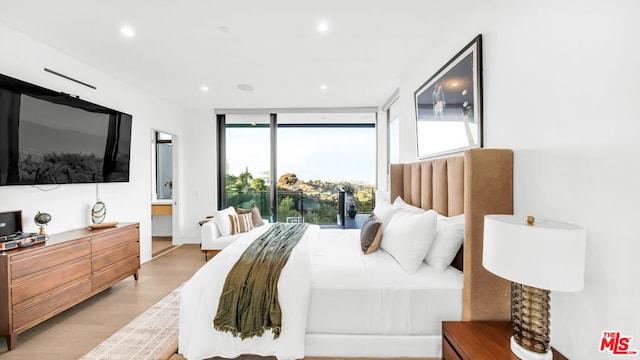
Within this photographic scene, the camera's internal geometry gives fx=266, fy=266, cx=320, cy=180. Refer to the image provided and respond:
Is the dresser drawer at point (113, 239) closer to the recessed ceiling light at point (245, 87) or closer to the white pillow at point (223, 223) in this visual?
the white pillow at point (223, 223)

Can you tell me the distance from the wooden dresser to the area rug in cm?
63

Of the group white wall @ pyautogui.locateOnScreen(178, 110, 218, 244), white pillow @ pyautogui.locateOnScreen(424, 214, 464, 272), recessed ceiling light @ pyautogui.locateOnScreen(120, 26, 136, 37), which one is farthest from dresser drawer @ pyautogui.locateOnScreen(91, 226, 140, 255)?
white pillow @ pyautogui.locateOnScreen(424, 214, 464, 272)

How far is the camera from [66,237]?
2.63m

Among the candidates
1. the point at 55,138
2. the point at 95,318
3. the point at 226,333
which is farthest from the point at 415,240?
the point at 55,138

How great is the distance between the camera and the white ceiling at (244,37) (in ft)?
6.75

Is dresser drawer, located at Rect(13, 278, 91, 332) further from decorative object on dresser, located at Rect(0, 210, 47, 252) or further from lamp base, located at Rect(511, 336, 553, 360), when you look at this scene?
lamp base, located at Rect(511, 336, 553, 360)

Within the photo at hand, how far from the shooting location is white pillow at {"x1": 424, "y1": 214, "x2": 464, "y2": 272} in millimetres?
1893

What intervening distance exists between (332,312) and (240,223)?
113 inches

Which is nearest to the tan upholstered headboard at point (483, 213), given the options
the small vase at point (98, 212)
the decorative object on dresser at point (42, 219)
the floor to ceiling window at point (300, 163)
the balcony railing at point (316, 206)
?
the decorative object on dresser at point (42, 219)

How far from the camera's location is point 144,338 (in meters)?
2.21

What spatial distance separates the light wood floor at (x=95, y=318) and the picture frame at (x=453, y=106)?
338 cm

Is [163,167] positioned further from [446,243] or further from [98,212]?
[446,243]

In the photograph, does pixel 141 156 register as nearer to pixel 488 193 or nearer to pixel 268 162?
pixel 268 162

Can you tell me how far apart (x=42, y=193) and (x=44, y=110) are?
83cm
